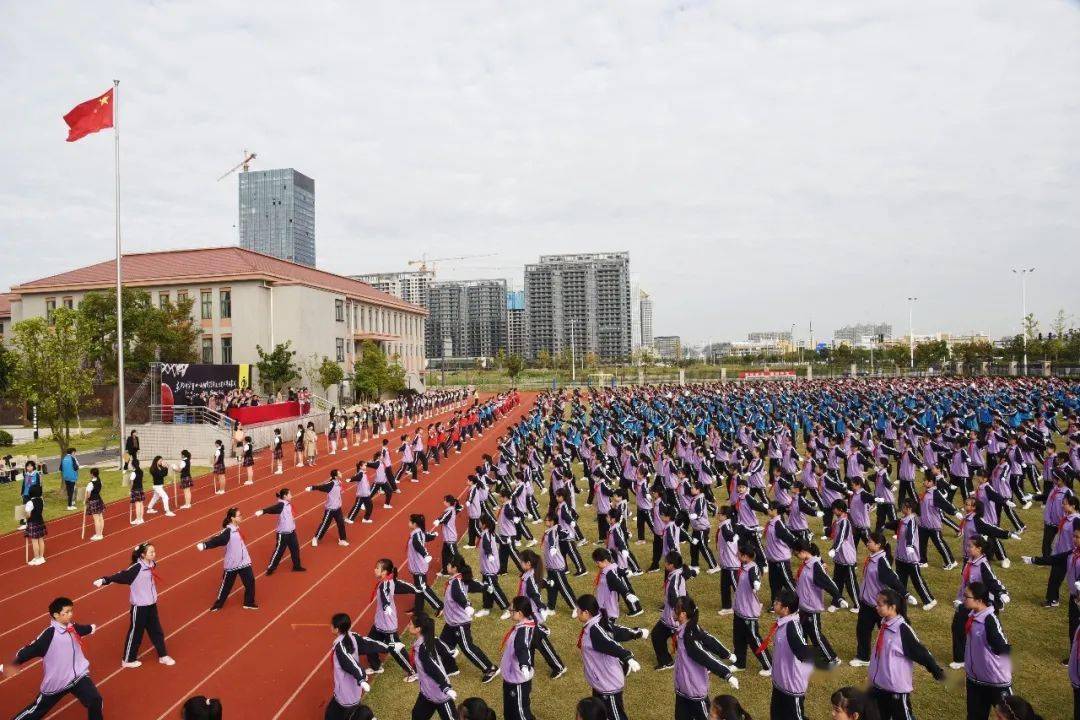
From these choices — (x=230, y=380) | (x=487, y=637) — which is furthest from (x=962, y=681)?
(x=230, y=380)

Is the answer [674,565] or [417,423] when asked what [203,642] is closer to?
[674,565]

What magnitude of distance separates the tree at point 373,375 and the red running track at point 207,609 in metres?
23.1

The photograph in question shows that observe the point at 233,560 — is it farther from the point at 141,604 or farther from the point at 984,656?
the point at 984,656

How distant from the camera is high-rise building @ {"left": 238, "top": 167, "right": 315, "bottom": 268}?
6752 inches

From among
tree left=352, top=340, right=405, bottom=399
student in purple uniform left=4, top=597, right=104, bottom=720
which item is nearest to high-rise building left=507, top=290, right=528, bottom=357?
tree left=352, top=340, right=405, bottom=399

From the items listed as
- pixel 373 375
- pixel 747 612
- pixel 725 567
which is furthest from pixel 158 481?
pixel 373 375

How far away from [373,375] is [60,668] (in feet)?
115

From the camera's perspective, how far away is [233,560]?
9289mm

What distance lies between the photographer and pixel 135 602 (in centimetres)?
768

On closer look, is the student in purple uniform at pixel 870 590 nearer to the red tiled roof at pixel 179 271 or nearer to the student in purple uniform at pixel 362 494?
the student in purple uniform at pixel 362 494

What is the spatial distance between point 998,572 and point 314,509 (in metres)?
14.4

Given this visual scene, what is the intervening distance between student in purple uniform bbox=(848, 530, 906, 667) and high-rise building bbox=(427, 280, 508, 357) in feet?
473

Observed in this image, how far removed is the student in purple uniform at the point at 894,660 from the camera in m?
5.25

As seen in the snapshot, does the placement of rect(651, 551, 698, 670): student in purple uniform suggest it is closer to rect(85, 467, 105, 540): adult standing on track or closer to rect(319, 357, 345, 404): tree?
rect(85, 467, 105, 540): adult standing on track
